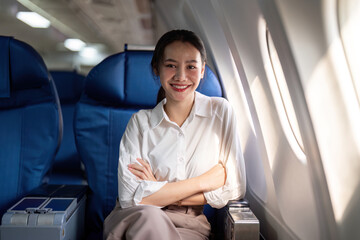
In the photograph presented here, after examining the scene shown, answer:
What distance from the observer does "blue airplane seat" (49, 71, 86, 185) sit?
3.14m

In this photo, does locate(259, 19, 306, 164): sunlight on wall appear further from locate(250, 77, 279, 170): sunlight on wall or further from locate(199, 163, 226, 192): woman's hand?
locate(199, 163, 226, 192): woman's hand

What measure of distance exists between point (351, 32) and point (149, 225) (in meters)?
1.07

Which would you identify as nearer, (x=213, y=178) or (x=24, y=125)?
(x=213, y=178)

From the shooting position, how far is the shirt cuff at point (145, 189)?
1646 millimetres

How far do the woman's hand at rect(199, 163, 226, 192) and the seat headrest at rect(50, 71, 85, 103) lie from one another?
2377 millimetres

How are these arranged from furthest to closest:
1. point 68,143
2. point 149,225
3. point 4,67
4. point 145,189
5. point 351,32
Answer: point 68,143 → point 4,67 → point 145,189 → point 149,225 → point 351,32

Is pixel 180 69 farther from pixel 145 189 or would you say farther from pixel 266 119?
pixel 145 189

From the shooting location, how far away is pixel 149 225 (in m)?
1.44

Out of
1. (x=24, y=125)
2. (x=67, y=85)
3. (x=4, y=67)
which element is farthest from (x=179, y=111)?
(x=67, y=85)

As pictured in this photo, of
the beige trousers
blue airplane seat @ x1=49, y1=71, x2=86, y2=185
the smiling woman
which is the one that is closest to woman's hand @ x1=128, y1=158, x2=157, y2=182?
the smiling woman

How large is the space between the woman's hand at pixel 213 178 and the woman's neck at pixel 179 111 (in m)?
0.32

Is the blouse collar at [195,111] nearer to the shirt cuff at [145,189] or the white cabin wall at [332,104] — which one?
the shirt cuff at [145,189]

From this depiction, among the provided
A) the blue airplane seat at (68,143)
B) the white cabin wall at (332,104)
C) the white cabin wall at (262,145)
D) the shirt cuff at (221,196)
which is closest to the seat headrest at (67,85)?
the blue airplane seat at (68,143)

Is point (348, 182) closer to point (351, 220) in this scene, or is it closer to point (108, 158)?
point (351, 220)
